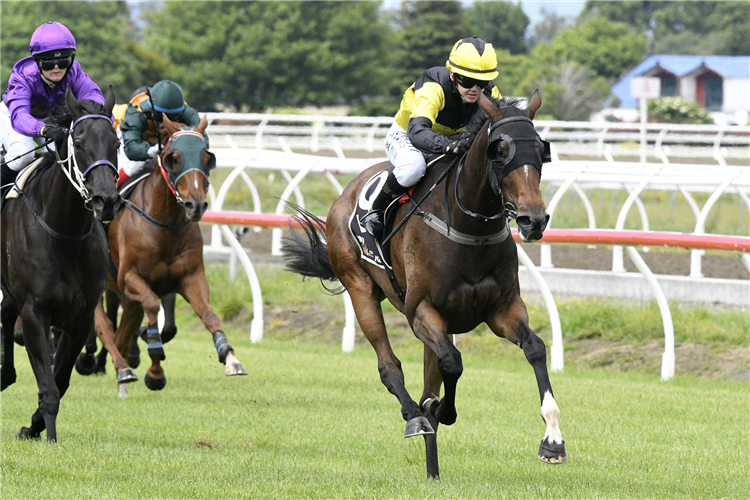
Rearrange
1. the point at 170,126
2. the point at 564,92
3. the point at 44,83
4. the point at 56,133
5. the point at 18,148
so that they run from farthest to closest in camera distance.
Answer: the point at 564,92 < the point at 170,126 < the point at 18,148 < the point at 44,83 < the point at 56,133

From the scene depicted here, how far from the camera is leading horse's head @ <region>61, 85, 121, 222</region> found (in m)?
5.30

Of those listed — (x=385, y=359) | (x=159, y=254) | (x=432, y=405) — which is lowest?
(x=432, y=405)

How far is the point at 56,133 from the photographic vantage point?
18.8ft

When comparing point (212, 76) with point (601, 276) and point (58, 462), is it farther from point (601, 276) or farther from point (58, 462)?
point (58, 462)

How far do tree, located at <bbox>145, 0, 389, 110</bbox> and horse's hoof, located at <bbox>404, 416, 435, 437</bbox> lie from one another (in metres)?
46.3

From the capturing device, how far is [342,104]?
178ft

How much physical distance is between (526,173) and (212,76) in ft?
156

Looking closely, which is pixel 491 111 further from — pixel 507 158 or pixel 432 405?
pixel 432 405

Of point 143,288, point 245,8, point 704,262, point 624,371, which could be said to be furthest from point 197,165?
point 245,8

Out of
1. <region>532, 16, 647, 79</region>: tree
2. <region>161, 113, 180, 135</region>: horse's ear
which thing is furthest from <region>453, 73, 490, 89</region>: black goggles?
<region>532, 16, 647, 79</region>: tree

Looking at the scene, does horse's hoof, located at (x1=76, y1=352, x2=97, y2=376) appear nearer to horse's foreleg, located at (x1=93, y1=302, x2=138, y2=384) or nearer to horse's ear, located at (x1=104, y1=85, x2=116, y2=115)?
horse's foreleg, located at (x1=93, y1=302, x2=138, y2=384)

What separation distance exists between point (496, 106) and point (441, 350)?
114 cm

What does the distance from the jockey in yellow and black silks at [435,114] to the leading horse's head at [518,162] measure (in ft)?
1.26

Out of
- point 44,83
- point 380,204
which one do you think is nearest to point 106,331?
point 44,83
